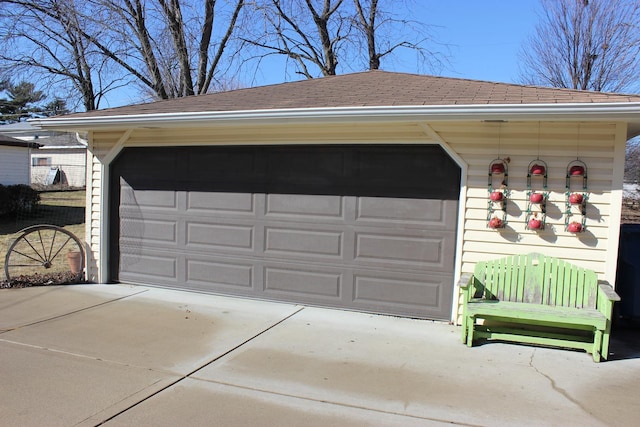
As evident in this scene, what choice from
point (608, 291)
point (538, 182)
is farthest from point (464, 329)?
point (538, 182)

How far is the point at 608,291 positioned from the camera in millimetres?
4746

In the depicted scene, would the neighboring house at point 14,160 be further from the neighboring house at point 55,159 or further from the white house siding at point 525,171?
the white house siding at point 525,171

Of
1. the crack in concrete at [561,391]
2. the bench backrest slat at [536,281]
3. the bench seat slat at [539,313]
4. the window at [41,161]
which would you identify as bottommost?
the crack in concrete at [561,391]

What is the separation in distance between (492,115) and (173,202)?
4681 millimetres

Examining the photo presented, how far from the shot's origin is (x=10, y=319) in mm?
5797

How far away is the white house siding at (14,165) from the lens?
19.4m

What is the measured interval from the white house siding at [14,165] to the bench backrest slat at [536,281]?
64.9 feet

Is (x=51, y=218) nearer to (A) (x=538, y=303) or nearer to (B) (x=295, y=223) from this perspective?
(B) (x=295, y=223)

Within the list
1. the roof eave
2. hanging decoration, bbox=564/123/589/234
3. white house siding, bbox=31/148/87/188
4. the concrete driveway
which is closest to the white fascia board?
the roof eave

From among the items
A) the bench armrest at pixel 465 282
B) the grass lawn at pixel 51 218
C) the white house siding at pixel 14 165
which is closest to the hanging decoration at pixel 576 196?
the bench armrest at pixel 465 282

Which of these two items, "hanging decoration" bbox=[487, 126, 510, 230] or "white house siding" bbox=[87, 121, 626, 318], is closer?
"white house siding" bbox=[87, 121, 626, 318]

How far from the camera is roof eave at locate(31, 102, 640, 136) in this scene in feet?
15.6

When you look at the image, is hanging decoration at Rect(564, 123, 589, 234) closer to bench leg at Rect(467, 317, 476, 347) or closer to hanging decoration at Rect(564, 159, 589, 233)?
hanging decoration at Rect(564, 159, 589, 233)

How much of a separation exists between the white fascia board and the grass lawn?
579cm
